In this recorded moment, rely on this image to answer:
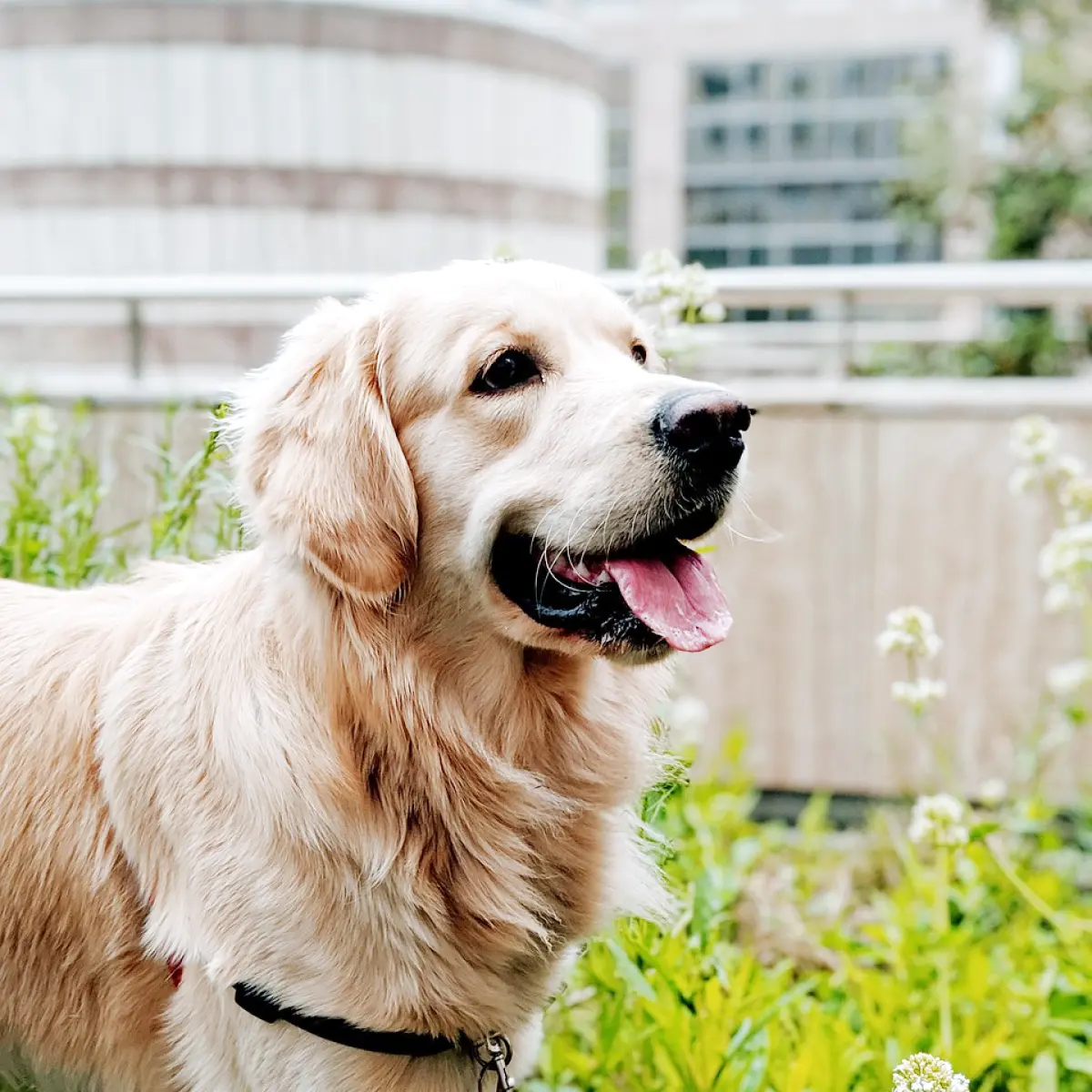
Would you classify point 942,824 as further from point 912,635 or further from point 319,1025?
point 319,1025

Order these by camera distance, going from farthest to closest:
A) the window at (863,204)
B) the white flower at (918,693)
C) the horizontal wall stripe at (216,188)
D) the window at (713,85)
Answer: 1. the window at (713,85)
2. the window at (863,204)
3. the horizontal wall stripe at (216,188)
4. the white flower at (918,693)

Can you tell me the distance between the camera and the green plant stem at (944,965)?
97.0 inches

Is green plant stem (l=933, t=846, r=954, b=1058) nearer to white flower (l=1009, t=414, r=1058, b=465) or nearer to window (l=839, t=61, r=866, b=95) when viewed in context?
white flower (l=1009, t=414, r=1058, b=465)

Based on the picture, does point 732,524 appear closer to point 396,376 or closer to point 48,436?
point 396,376

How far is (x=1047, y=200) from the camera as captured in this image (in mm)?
14133

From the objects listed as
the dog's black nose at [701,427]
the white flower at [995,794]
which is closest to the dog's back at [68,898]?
the dog's black nose at [701,427]

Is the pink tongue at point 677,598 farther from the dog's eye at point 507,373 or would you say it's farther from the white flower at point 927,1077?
the white flower at point 927,1077

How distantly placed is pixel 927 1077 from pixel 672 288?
1.73m

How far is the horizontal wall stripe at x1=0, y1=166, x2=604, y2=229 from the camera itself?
13758 mm

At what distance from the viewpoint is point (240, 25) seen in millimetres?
13453

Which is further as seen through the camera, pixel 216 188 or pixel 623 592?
pixel 216 188

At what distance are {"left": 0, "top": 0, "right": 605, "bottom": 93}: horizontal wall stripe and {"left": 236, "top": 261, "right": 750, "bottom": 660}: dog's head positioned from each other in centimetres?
1312

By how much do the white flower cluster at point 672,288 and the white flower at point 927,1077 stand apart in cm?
167

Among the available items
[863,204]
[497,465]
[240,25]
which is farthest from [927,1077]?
[863,204]
